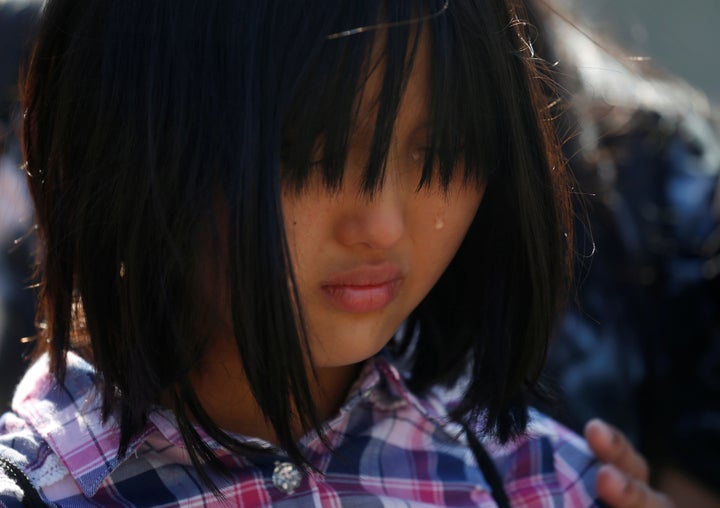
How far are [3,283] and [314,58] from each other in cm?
97

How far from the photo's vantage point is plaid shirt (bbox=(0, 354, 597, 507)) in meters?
1.00

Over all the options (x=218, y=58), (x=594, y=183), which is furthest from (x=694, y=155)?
(x=218, y=58)

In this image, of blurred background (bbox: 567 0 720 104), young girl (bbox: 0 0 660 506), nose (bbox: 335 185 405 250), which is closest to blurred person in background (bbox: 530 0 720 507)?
young girl (bbox: 0 0 660 506)

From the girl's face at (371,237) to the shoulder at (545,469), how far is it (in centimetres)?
30

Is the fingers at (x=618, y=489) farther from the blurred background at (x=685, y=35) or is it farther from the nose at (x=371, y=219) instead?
the blurred background at (x=685, y=35)

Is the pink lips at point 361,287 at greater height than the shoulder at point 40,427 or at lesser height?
greater

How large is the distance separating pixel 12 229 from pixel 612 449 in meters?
1.05

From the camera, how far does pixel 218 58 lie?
0.90 meters

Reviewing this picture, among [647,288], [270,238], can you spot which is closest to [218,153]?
[270,238]

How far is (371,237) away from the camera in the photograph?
0.92 metres

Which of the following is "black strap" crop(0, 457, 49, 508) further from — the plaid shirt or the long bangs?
the long bangs

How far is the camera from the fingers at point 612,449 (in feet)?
4.15

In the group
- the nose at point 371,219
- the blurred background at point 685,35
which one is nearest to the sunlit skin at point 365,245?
the nose at point 371,219

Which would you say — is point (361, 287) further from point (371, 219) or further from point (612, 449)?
point (612, 449)
